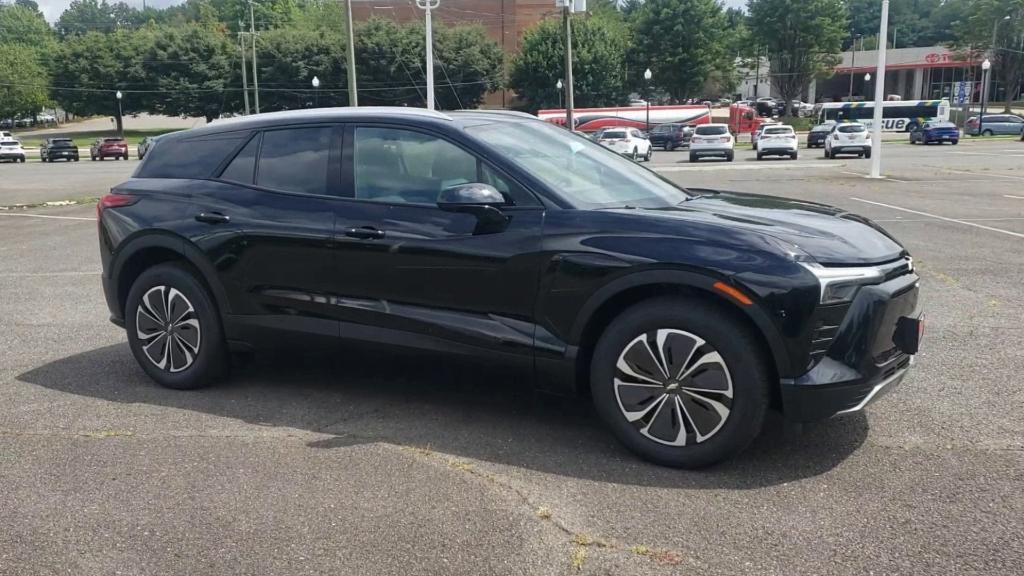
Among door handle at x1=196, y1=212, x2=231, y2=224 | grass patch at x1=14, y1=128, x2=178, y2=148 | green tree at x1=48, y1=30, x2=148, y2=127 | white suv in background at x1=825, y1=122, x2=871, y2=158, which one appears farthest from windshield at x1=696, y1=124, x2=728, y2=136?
green tree at x1=48, y1=30, x2=148, y2=127

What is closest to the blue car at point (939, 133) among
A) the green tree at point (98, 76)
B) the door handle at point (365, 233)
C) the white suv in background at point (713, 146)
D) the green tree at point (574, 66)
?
the white suv in background at point (713, 146)

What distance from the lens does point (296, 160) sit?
17.2ft

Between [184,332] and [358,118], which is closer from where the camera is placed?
[358,118]

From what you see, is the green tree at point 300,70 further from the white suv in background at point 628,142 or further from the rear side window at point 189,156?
the rear side window at point 189,156

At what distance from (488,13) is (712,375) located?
89415 millimetres

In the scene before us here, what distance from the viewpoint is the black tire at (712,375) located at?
3.95m

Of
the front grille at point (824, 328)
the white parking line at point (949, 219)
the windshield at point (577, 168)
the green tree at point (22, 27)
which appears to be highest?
the green tree at point (22, 27)

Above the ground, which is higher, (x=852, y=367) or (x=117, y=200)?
(x=117, y=200)

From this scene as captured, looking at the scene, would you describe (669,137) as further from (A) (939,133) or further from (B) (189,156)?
(B) (189,156)

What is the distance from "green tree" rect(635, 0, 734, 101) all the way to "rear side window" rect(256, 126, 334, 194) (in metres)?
80.9

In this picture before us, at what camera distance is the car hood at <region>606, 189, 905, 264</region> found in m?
4.02

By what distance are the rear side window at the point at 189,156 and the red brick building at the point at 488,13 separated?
8383 cm

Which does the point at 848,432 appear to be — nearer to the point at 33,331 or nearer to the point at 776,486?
the point at 776,486

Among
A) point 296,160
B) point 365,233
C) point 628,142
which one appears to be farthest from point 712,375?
point 628,142
